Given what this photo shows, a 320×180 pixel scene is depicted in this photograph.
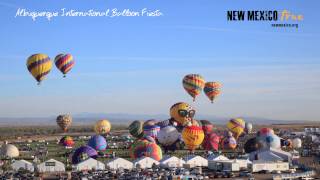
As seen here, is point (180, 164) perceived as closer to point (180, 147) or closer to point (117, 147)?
point (180, 147)

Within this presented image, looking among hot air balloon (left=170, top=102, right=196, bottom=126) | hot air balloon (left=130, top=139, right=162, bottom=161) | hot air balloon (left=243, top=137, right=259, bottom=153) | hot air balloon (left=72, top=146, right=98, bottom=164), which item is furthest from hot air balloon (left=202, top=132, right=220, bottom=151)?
hot air balloon (left=72, top=146, right=98, bottom=164)

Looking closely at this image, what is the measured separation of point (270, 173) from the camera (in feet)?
165

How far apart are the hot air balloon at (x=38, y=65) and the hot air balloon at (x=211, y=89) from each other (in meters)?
27.5

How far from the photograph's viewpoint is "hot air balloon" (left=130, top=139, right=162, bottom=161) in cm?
5678

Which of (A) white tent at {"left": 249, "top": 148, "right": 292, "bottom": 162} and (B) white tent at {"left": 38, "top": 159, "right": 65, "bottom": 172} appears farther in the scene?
(A) white tent at {"left": 249, "top": 148, "right": 292, "bottom": 162}

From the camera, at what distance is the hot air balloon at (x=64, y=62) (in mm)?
71938

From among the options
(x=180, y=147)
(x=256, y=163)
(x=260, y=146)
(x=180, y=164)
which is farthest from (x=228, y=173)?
(x=180, y=147)

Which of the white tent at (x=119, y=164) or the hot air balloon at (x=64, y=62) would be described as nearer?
the white tent at (x=119, y=164)

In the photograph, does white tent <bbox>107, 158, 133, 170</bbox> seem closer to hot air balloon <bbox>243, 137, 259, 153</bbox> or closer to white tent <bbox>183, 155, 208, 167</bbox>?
white tent <bbox>183, 155, 208, 167</bbox>

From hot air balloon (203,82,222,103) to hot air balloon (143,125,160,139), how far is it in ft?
39.2

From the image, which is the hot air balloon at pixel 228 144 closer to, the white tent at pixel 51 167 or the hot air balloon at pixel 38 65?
the hot air balloon at pixel 38 65

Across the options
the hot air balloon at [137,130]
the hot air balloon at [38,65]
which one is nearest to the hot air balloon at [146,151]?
the hot air balloon at [38,65]

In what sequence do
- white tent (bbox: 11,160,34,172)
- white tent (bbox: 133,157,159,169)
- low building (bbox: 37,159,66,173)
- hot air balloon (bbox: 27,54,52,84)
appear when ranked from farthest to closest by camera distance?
hot air balloon (bbox: 27,54,52,84), white tent (bbox: 133,157,159,169), white tent (bbox: 11,160,34,172), low building (bbox: 37,159,66,173)

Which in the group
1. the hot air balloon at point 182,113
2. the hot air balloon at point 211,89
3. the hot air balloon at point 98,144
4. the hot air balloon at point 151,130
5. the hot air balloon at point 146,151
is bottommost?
the hot air balloon at point 146,151
